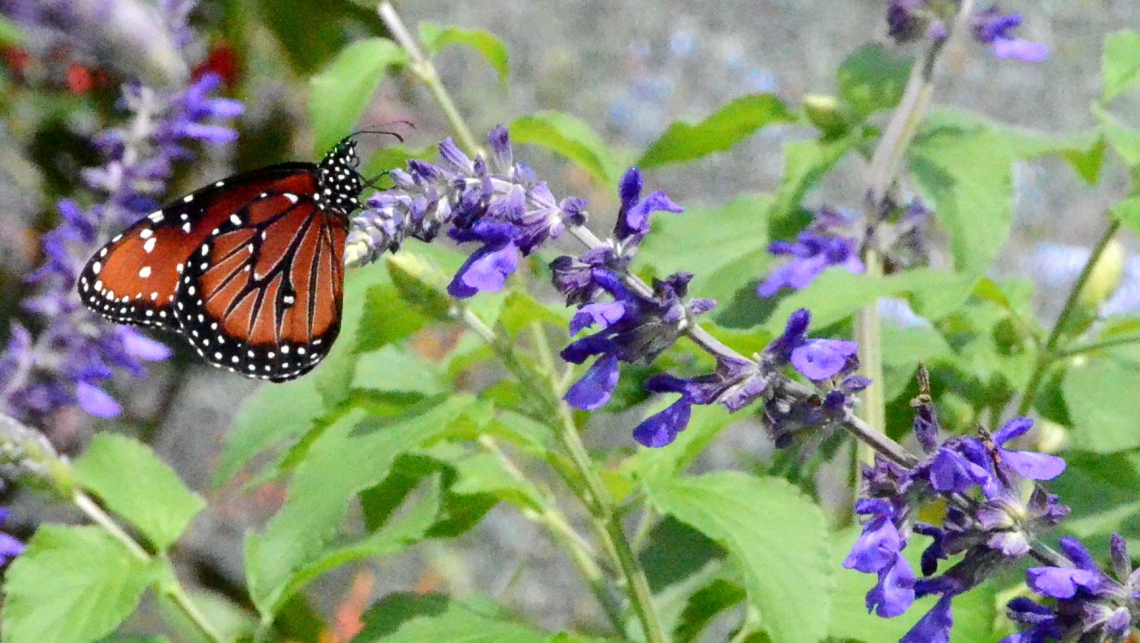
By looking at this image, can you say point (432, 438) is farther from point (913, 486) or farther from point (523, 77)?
point (523, 77)

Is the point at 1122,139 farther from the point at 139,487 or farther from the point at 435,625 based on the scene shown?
the point at 139,487

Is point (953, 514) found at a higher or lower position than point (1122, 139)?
higher

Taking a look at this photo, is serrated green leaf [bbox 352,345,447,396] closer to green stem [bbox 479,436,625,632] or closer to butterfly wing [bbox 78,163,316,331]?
green stem [bbox 479,436,625,632]

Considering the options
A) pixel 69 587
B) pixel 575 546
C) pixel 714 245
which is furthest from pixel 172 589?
pixel 714 245

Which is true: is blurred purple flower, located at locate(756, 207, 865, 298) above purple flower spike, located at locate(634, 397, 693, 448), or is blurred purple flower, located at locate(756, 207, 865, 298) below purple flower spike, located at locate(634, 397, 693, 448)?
below

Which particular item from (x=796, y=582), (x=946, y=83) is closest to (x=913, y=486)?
(x=796, y=582)

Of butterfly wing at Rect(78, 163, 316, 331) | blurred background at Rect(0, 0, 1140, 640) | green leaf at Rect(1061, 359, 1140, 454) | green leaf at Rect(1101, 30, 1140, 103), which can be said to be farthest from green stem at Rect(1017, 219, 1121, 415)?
blurred background at Rect(0, 0, 1140, 640)

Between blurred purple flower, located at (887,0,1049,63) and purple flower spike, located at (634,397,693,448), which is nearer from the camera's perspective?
purple flower spike, located at (634,397,693,448)
